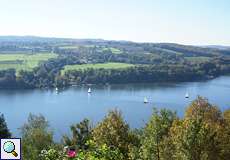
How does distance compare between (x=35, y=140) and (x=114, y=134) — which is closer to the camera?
(x=114, y=134)

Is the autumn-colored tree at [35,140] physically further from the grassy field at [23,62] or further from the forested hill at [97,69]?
the grassy field at [23,62]

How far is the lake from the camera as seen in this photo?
5416cm

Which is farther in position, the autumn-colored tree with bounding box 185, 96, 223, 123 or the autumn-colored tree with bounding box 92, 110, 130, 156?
the autumn-colored tree with bounding box 185, 96, 223, 123

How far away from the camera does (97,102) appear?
2672 inches

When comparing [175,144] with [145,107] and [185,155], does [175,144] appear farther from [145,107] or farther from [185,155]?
[145,107]

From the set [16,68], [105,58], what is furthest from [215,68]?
[16,68]

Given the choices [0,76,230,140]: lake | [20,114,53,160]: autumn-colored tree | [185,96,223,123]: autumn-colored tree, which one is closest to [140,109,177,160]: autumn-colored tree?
[185,96,223,123]: autumn-colored tree

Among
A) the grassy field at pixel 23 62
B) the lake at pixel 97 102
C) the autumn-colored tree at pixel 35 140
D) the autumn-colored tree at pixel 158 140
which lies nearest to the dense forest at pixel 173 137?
the autumn-colored tree at pixel 158 140

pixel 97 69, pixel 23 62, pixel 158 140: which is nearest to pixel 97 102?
pixel 97 69

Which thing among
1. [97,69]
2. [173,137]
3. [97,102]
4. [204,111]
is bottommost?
[97,102]

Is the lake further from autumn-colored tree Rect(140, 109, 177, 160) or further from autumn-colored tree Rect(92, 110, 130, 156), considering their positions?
autumn-colored tree Rect(140, 109, 177, 160)

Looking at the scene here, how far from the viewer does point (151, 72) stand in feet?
331

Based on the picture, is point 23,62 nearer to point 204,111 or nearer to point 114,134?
point 204,111

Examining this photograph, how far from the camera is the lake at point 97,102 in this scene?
54.2 metres
